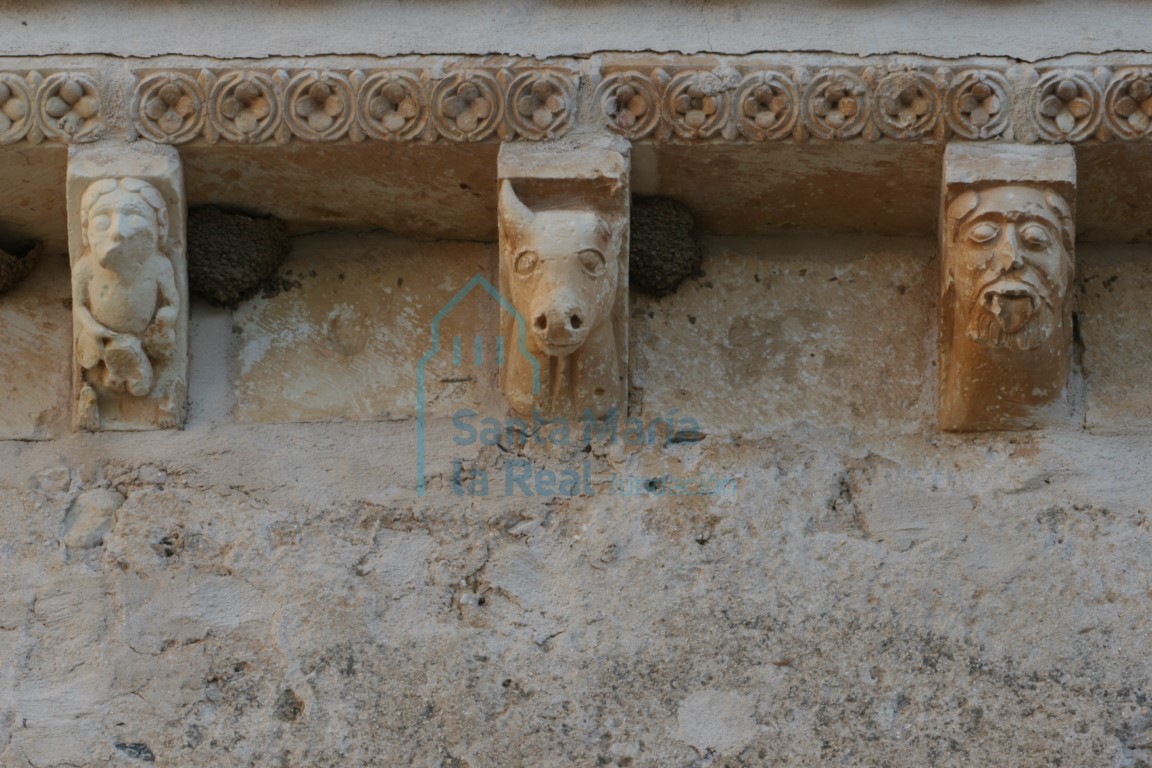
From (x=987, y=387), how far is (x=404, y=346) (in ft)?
3.69

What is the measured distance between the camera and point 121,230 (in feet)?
12.3

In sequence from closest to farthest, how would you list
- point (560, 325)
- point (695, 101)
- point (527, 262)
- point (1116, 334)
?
1. point (560, 325)
2. point (527, 262)
3. point (695, 101)
4. point (1116, 334)

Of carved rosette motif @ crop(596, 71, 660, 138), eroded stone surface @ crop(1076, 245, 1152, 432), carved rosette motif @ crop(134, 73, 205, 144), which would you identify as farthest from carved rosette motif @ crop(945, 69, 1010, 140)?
carved rosette motif @ crop(134, 73, 205, 144)

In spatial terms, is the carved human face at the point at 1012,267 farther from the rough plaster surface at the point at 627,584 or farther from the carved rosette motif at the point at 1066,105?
the rough plaster surface at the point at 627,584

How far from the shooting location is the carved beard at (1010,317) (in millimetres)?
3693

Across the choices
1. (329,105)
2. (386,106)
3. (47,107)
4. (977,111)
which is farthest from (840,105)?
(47,107)

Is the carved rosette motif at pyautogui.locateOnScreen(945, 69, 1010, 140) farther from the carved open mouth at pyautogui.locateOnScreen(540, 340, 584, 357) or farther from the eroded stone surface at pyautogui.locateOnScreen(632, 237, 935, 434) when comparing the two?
the carved open mouth at pyautogui.locateOnScreen(540, 340, 584, 357)

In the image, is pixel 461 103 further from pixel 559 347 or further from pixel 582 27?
pixel 559 347

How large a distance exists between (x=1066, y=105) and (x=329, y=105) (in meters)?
1.37

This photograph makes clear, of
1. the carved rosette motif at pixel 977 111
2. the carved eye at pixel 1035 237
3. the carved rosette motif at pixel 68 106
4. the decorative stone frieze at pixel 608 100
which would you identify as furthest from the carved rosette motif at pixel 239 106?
the carved eye at pixel 1035 237

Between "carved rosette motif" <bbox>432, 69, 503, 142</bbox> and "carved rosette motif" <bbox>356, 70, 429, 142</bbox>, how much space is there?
3cm

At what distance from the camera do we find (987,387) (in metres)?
3.82

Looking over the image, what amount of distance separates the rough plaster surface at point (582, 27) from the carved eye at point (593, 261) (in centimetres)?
43

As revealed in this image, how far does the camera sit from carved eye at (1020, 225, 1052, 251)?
146 inches
